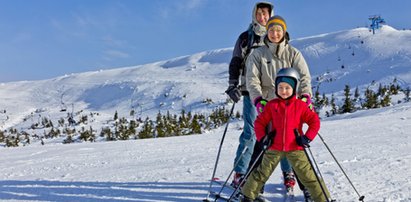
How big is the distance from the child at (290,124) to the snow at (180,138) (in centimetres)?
74

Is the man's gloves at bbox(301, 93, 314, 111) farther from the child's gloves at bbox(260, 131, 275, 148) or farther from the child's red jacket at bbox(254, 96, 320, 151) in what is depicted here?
the child's gloves at bbox(260, 131, 275, 148)

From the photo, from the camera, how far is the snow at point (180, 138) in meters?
4.57

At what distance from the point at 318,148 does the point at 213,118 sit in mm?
51374

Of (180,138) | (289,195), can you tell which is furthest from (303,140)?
(180,138)

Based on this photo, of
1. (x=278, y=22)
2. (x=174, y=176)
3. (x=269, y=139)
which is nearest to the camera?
(x=269, y=139)

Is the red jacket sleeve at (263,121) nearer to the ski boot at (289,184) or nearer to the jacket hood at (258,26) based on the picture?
the ski boot at (289,184)

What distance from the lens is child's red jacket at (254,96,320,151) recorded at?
3.19 meters

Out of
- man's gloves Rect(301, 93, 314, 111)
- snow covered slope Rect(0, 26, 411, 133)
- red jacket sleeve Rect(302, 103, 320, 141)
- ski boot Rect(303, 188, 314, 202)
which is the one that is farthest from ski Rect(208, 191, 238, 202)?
snow covered slope Rect(0, 26, 411, 133)

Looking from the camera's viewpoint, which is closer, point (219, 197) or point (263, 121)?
point (263, 121)

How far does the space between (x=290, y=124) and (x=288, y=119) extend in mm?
48

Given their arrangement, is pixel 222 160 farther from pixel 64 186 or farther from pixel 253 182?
pixel 253 182

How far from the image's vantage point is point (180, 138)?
1188cm

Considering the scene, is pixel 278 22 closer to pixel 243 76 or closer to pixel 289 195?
pixel 243 76

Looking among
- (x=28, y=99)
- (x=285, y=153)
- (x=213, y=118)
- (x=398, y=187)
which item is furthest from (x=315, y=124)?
(x=28, y=99)
